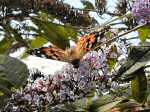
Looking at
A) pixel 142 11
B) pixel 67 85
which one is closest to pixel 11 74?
pixel 67 85

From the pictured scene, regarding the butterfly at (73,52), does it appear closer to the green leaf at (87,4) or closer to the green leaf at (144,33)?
the green leaf at (144,33)

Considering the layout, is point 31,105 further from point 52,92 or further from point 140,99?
point 140,99

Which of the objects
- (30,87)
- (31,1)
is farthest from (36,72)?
(31,1)

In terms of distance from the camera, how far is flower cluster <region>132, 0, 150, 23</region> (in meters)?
0.55

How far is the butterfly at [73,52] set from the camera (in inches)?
19.0

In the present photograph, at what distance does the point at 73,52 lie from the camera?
1.63 ft

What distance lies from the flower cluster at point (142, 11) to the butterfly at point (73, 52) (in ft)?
0.24

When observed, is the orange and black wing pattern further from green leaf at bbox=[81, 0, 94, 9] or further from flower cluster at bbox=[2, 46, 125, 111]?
green leaf at bbox=[81, 0, 94, 9]

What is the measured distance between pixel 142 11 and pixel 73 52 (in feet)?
0.41

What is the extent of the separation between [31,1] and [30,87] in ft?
2.20

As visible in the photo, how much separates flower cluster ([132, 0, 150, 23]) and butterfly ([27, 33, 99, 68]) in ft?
0.24

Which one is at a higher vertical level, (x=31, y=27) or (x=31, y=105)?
(x=31, y=27)

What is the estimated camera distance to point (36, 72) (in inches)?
21.3

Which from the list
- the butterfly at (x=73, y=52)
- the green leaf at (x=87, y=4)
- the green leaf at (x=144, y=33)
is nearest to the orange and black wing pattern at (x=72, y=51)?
the butterfly at (x=73, y=52)
